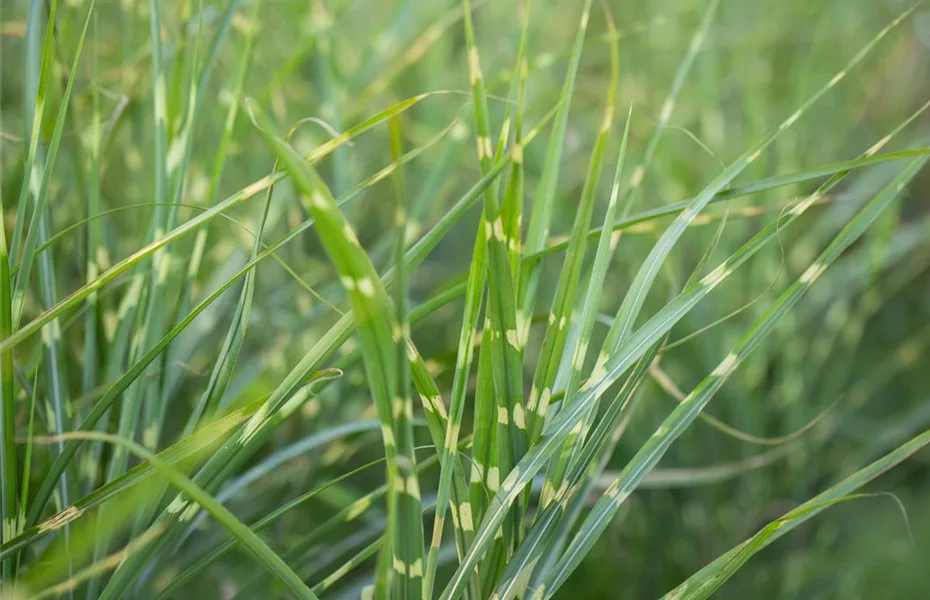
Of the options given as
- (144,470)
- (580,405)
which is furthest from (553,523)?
(144,470)

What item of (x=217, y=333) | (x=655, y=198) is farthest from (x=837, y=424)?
(x=217, y=333)

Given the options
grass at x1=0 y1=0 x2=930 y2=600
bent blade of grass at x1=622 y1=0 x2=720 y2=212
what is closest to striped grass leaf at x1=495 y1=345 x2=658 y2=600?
grass at x1=0 y1=0 x2=930 y2=600

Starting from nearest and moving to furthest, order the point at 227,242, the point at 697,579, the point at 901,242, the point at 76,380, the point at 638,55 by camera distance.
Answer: the point at 697,579
the point at 76,380
the point at 227,242
the point at 901,242
the point at 638,55

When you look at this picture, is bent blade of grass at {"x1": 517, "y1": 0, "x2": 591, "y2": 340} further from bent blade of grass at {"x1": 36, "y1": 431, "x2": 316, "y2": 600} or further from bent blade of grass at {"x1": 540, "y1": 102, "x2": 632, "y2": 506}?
bent blade of grass at {"x1": 36, "y1": 431, "x2": 316, "y2": 600}

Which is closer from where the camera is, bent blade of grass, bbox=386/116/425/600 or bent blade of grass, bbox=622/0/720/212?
bent blade of grass, bbox=386/116/425/600

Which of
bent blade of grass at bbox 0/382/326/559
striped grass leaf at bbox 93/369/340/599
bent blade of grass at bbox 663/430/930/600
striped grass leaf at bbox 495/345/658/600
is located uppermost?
bent blade of grass at bbox 0/382/326/559

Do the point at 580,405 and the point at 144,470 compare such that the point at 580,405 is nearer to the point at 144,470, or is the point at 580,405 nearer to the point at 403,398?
the point at 403,398

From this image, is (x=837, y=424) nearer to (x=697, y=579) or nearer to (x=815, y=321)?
(x=815, y=321)
